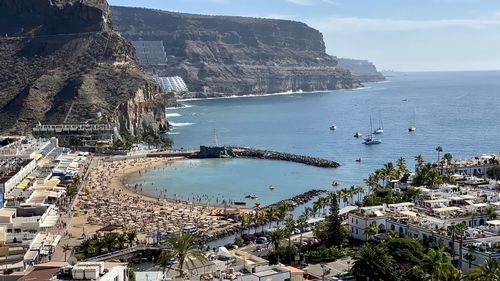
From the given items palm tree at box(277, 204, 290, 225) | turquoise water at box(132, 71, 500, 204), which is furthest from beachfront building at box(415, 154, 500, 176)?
palm tree at box(277, 204, 290, 225)

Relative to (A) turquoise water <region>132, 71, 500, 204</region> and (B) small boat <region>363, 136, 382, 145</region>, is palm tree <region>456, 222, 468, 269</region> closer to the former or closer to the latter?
(A) turquoise water <region>132, 71, 500, 204</region>

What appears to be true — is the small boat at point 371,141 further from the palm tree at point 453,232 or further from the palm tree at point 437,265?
the palm tree at point 437,265

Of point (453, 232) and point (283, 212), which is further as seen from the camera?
point (283, 212)

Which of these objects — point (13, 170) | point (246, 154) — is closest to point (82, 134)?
point (246, 154)

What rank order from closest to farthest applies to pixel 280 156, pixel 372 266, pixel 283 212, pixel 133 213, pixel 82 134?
pixel 372 266
pixel 283 212
pixel 133 213
pixel 280 156
pixel 82 134

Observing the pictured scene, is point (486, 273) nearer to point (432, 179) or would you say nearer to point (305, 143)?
point (432, 179)

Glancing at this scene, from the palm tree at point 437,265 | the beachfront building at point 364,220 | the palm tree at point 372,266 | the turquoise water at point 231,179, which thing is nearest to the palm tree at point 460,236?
the palm tree at point 437,265

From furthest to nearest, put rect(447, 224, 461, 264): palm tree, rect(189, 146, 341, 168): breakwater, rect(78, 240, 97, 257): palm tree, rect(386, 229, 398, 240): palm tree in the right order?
1. rect(189, 146, 341, 168): breakwater
2. rect(78, 240, 97, 257): palm tree
3. rect(386, 229, 398, 240): palm tree
4. rect(447, 224, 461, 264): palm tree

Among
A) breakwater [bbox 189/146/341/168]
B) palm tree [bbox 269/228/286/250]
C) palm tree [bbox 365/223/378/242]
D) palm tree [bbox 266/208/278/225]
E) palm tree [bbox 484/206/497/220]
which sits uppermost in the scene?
palm tree [bbox 484/206/497/220]
